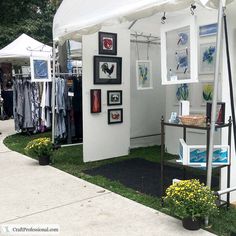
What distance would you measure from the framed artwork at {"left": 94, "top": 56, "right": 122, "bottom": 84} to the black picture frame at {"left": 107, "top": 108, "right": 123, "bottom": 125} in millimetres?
531

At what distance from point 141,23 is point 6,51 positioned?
22.2ft

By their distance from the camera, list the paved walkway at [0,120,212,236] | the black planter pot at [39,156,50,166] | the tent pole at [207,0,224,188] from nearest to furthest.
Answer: the tent pole at [207,0,224,188]
the paved walkway at [0,120,212,236]
the black planter pot at [39,156,50,166]

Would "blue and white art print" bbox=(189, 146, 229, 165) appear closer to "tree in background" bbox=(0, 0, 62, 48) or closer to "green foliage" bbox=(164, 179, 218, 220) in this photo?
"green foliage" bbox=(164, 179, 218, 220)

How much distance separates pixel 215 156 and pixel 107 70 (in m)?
3.21

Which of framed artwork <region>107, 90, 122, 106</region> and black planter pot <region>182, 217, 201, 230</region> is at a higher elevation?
framed artwork <region>107, 90, 122, 106</region>

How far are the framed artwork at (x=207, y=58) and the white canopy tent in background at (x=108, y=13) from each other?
6.60 ft

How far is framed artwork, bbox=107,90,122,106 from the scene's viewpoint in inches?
263

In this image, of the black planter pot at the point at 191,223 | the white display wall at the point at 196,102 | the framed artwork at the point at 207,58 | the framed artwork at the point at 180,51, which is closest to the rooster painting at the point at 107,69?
the white display wall at the point at 196,102

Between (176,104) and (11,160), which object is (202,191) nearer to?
(176,104)

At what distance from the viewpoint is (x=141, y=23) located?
6809mm

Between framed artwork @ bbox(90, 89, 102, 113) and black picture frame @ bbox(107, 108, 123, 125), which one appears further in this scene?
black picture frame @ bbox(107, 108, 123, 125)

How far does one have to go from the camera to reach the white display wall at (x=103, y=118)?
20.8ft

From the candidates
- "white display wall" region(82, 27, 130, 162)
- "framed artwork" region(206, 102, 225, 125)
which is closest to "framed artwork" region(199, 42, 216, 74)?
"white display wall" region(82, 27, 130, 162)

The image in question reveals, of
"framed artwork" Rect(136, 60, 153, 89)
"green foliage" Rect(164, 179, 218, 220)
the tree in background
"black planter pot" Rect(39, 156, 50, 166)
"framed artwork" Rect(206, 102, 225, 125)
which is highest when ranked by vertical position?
the tree in background
